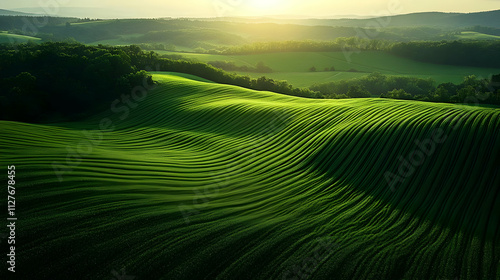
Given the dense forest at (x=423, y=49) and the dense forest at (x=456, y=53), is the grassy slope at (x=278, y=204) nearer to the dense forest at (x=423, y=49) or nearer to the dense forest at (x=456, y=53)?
the dense forest at (x=456, y=53)

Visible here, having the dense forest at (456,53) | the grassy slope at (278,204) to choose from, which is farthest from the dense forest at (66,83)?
the dense forest at (456,53)

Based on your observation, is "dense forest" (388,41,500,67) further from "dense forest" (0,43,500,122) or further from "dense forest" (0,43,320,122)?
"dense forest" (0,43,320,122)

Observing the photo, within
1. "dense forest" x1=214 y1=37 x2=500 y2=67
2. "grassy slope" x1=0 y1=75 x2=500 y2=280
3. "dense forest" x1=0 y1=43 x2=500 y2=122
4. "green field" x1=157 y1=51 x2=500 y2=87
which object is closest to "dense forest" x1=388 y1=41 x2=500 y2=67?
"dense forest" x1=214 y1=37 x2=500 y2=67

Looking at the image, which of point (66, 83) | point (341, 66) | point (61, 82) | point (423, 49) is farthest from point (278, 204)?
point (423, 49)

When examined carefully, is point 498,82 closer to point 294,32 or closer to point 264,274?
point 264,274

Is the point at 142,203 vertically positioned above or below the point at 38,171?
below

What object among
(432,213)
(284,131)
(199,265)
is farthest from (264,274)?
(284,131)
